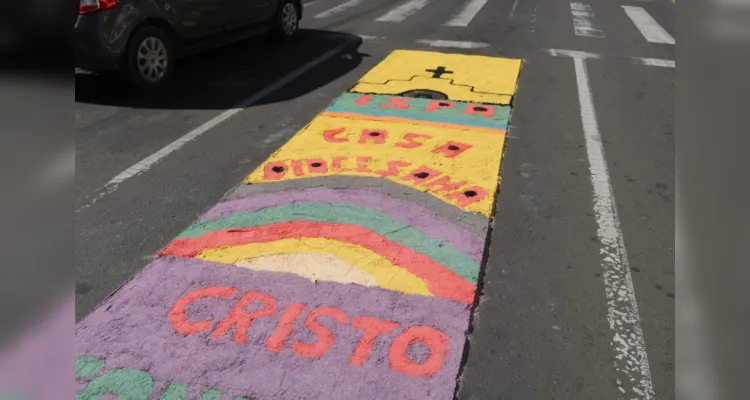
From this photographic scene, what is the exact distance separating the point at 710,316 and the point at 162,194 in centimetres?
454

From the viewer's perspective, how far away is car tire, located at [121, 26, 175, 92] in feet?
22.8

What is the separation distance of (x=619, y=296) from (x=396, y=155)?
258cm

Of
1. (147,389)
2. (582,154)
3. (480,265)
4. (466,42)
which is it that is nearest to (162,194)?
(147,389)

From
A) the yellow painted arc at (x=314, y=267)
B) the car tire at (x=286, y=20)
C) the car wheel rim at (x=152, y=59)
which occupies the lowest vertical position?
the yellow painted arc at (x=314, y=267)

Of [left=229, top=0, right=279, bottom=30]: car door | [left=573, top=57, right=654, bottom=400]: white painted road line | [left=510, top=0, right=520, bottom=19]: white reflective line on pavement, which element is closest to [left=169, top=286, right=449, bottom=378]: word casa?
[left=573, top=57, right=654, bottom=400]: white painted road line

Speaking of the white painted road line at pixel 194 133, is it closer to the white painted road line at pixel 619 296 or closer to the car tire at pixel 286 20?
the car tire at pixel 286 20

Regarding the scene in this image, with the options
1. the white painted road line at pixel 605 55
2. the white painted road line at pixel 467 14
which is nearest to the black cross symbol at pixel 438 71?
the white painted road line at pixel 605 55

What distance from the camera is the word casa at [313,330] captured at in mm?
3145

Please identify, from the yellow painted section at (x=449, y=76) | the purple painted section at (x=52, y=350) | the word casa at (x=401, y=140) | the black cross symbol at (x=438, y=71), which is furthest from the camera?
the black cross symbol at (x=438, y=71)

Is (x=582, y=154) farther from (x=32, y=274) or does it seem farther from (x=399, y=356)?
(x=32, y=274)

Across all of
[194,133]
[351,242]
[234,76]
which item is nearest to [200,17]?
[234,76]

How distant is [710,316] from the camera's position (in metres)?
0.85

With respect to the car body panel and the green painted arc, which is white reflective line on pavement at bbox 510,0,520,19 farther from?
the green painted arc

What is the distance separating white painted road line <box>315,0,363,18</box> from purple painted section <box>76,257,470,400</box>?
1024 cm
